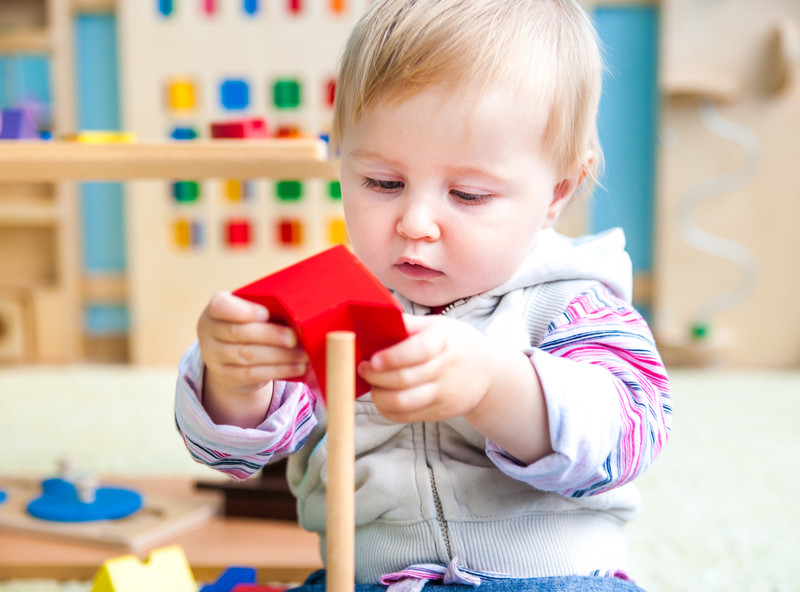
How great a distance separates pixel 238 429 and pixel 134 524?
0.59m

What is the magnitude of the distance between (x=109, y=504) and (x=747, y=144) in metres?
1.93

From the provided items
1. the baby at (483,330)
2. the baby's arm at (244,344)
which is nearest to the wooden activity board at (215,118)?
the baby at (483,330)

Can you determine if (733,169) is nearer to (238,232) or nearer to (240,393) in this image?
(238,232)

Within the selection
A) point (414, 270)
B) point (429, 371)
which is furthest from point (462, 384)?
point (414, 270)

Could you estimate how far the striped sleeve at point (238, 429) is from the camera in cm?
55

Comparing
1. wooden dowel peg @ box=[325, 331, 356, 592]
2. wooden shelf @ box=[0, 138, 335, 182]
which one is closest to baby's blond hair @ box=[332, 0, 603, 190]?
wooden dowel peg @ box=[325, 331, 356, 592]

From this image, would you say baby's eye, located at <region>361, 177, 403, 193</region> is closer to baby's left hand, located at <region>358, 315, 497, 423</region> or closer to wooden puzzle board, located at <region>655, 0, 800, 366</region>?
baby's left hand, located at <region>358, 315, 497, 423</region>

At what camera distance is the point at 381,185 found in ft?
1.89

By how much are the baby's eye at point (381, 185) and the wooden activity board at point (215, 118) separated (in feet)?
6.15

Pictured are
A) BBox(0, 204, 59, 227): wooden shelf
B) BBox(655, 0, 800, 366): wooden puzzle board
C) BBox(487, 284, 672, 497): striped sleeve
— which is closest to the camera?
BBox(487, 284, 672, 497): striped sleeve

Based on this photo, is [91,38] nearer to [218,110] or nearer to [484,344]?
[218,110]

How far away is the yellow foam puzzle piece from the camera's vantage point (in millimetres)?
698

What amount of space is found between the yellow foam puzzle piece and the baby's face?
1.12 feet

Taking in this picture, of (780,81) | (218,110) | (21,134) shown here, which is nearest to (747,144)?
(780,81)
